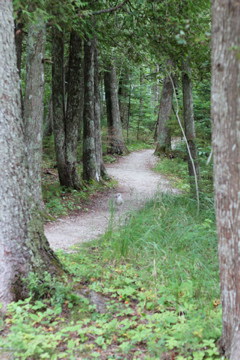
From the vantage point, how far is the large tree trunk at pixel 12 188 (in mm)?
3906

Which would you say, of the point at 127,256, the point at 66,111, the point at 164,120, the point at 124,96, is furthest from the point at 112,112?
the point at 127,256

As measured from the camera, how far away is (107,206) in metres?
10.4

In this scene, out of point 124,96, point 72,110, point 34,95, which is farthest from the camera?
point 124,96

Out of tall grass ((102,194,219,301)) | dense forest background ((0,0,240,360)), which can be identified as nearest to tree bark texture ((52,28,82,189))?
dense forest background ((0,0,240,360))

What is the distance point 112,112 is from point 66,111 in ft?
30.5

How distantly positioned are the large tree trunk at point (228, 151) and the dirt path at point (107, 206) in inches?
165

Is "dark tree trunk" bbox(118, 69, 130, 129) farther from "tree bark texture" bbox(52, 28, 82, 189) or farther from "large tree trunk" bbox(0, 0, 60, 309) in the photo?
"large tree trunk" bbox(0, 0, 60, 309)

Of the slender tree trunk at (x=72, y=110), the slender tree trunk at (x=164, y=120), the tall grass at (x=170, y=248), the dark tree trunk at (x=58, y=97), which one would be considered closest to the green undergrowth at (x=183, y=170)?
the slender tree trunk at (x=164, y=120)

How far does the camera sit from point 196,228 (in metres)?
6.69

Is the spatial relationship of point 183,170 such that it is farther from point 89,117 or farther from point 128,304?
point 128,304

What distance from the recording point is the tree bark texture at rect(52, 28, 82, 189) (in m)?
10.8

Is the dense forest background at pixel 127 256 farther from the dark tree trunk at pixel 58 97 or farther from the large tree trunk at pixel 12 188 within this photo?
the dark tree trunk at pixel 58 97

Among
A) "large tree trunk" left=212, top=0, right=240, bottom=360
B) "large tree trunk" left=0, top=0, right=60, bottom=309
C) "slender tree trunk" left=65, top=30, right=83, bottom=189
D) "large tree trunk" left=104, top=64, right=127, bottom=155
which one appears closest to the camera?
"large tree trunk" left=212, top=0, right=240, bottom=360

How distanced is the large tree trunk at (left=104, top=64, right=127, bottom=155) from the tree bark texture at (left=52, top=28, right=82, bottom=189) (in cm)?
796
